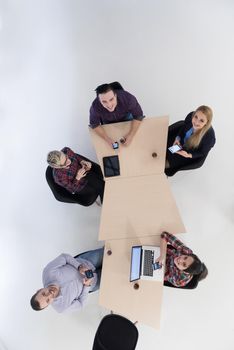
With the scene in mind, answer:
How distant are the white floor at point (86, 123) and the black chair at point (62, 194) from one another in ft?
1.61

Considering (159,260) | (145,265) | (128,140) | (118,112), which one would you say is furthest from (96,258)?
(118,112)

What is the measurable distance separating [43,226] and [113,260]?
4.28 feet

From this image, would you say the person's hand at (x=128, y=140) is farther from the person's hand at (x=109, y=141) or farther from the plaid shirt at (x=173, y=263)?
the plaid shirt at (x=173, y=263)

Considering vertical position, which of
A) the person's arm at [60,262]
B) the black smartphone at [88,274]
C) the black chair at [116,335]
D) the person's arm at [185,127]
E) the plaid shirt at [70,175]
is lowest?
the black chair at [116,335]

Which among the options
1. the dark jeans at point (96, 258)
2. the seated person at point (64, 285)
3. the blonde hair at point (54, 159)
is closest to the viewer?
the seated person at point (64, 285)

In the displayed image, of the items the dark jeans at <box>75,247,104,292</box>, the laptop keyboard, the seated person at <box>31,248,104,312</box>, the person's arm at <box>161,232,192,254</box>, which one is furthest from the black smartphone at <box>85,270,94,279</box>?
the person's arm at <box>161,232,192,254</box>

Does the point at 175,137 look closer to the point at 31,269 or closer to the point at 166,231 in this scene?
the point at 166,231

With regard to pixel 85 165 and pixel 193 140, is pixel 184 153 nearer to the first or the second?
pixel 193 140

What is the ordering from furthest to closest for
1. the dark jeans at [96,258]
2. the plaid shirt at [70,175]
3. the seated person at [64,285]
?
the dark jeans at [96,258] → the plaid shirt at [70,175] → the seated person at [64,285]

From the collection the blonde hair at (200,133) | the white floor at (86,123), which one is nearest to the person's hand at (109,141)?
the blonde hair at (200,133)

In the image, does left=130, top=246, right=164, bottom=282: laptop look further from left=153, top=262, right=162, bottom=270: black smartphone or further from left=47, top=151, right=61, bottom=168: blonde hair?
left=47, top=151, right=61, bottom=168: blonde hair

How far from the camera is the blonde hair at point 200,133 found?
2408 mm

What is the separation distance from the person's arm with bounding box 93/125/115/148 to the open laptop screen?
1.00 m

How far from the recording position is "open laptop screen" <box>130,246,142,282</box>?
246 cm
